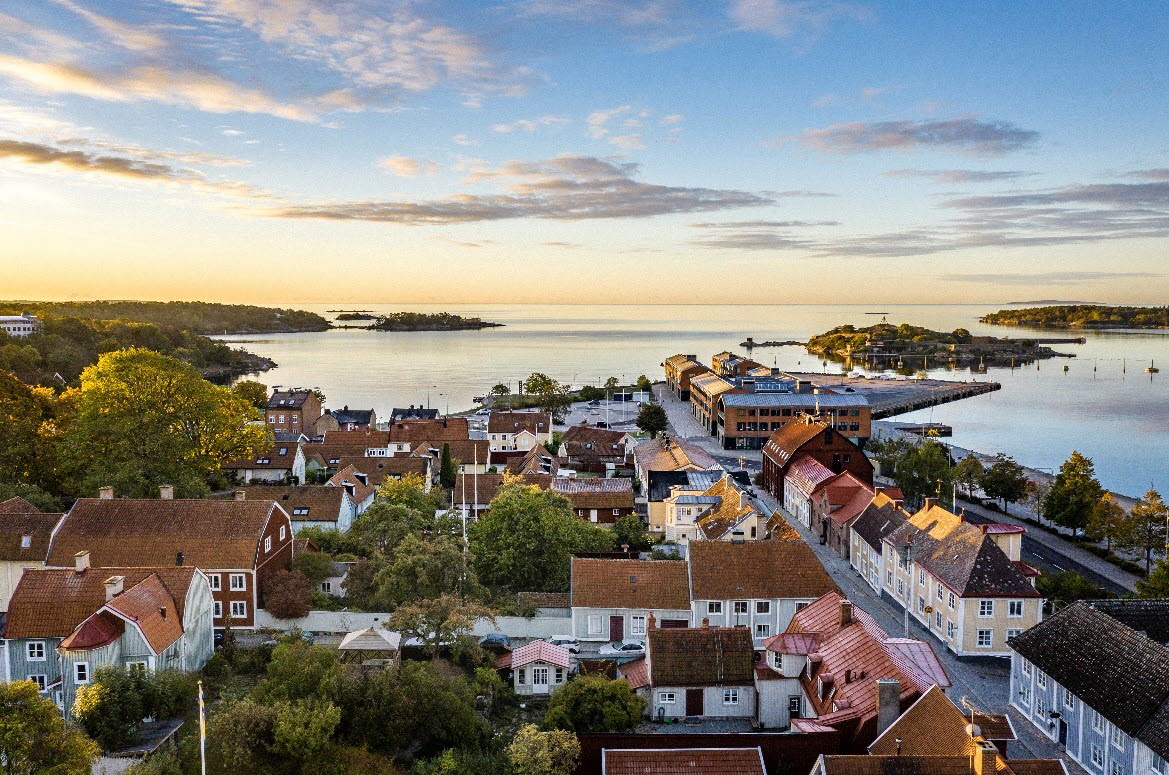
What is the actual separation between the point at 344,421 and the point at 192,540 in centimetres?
4703

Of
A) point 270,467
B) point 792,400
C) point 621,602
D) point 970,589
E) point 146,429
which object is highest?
point 146,429

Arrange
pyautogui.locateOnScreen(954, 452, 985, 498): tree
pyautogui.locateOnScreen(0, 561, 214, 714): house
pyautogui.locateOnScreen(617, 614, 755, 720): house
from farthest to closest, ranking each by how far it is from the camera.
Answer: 1. pyautogui.locateOnScreen(954, 452, 985, 498): tree
2. pyautogui.locateOnScreen(617, 614, 755, 720): house
3. pyautogui.locateOnScreen(0, 561, 214, 714): house

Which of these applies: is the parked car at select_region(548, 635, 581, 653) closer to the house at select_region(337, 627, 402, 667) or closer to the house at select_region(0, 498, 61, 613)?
the house at select_region(337, 627, 402, 667)

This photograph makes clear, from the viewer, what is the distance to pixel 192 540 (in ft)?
97.9

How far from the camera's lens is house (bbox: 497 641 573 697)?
84.8ft

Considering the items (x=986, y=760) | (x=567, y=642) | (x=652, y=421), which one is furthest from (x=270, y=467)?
(x=986, y=760)

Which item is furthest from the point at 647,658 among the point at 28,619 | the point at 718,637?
the point at 28,619

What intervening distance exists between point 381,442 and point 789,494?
31.4 metres

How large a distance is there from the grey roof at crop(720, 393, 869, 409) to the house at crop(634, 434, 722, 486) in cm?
1908

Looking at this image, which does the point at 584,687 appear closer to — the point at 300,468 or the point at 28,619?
the point at 28,619

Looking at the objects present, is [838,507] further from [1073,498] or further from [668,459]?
[668,459]

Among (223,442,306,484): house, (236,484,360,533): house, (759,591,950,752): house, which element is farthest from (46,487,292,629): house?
(223,442,306,484): house

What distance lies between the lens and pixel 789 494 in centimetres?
5109

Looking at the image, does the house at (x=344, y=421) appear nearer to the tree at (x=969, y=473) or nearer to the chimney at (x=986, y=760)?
the tree at (x=969, y=473)
